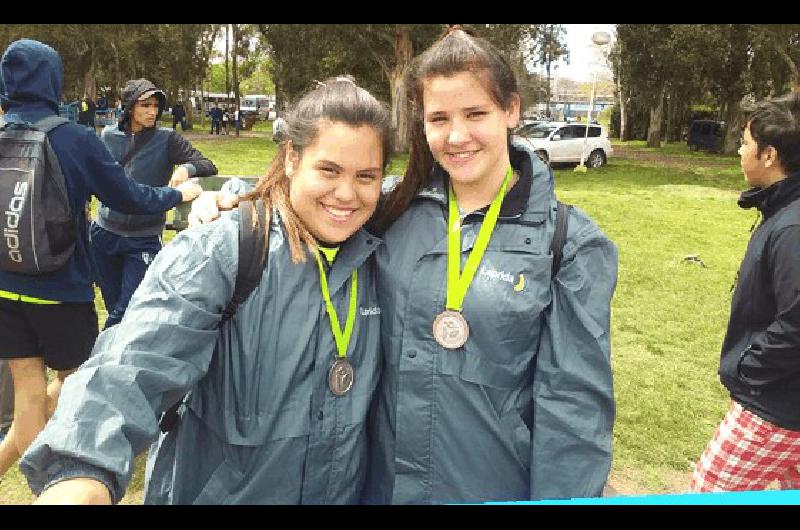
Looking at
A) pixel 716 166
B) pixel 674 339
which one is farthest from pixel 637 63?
pixel 674 339

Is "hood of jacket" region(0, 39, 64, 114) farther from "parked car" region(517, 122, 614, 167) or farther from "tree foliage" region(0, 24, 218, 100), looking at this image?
"tree foliage" region(0, 24, 218, 100)

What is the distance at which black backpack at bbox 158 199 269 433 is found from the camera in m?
1.62

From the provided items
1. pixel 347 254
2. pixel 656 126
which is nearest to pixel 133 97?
pixel 347 254

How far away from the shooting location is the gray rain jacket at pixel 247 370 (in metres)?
1.51

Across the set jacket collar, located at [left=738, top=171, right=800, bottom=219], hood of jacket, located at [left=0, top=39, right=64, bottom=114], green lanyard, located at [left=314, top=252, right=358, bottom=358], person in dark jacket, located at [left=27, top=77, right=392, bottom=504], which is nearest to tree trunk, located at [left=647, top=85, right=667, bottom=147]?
jacket collar, located at [left=738, top=171, right=800, bottom=219]

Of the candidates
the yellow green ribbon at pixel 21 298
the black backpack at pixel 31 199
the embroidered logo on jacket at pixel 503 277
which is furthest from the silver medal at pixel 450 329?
the yellow green ribbon at pixel 21 298

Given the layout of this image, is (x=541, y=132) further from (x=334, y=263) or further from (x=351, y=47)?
(x=334, y=263)

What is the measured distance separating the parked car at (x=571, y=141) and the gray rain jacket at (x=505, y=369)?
748 inches

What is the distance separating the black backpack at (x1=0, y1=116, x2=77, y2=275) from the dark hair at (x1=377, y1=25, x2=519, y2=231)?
1.75 metres

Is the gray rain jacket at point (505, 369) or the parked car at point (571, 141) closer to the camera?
the gray rain jacket at point (505, 369)

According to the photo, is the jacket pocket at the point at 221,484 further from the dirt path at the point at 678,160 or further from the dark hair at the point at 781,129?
the dirt path at the point at 678,160

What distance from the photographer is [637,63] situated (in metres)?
30.2

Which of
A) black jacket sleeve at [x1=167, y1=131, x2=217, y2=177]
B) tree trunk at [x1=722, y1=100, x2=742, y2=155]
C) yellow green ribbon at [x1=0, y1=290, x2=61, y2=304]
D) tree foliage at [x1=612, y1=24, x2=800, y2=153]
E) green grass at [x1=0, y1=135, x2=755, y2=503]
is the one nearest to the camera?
yellow green ribbon at [x1=0, y1=290, x2=61, y2=304]
